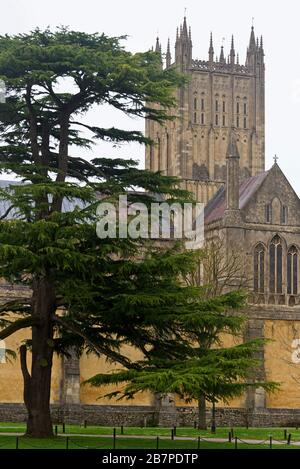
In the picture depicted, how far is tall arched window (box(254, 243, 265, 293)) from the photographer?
210ft

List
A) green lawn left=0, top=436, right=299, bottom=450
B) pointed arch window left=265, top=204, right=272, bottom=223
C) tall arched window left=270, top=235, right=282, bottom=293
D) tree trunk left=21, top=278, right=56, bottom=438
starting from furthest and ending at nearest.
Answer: tall arched window left=270, top=235, right=282, bottom=293 < pointed arch window left=265, top=204, right=272, bottom=223 < tree trunk left=21, top=278, right=56, bottom=438 < green lawn left=0, top=436, right=299, bottom=450

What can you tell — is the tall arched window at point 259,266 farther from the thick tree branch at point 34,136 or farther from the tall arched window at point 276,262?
the thick tree branch at point 34,136

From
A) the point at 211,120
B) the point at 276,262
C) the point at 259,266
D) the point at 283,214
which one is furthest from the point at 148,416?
the point at 211,120

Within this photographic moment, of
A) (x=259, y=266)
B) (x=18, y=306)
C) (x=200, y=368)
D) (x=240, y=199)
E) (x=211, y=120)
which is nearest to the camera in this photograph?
(x=200, y=368)

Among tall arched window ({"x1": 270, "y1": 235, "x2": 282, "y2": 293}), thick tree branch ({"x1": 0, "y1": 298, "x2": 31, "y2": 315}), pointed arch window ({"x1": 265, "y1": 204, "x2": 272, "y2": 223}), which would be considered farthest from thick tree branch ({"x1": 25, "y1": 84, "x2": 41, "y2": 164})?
tall arched window ({"x1": 270, "y1": 235, "x2": 282, "y2": 293})

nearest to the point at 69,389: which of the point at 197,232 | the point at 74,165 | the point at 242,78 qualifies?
the point at 74,165

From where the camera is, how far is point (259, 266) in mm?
64375

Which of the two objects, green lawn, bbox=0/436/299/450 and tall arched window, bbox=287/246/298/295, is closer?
green lawn, bbox=0/436/299/450

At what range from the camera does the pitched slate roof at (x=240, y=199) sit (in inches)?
2559

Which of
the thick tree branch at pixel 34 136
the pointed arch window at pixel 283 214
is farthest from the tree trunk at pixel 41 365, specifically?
the pointed arch window at pixel 283 214

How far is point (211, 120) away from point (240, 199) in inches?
785

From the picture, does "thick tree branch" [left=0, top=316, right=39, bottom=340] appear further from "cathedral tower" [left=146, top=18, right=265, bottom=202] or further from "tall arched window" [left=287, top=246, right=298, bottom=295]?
"cathedral tower" [left=146, top=18, right=265, bottom=202]

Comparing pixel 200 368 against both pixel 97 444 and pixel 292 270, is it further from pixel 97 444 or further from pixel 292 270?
pixel 292 270

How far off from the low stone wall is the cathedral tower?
34.0 m
